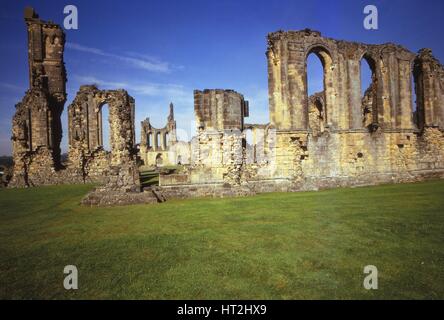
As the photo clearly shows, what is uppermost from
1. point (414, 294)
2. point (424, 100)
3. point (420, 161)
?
point (424, 100)

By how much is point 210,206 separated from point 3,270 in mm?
6108

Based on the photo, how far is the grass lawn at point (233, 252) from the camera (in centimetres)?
377

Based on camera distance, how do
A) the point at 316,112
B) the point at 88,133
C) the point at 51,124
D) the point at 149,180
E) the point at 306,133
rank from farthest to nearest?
the point at 88,133 < the point at 51,124 < the point at 316,112 < the point at 149,180 < the point at 306,133

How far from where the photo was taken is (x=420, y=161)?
52.9 feet

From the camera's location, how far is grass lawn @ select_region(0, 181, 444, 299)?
148 inches

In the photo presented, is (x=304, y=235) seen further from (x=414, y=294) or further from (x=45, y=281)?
(x=45, y=281)

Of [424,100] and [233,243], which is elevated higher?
[424,100]

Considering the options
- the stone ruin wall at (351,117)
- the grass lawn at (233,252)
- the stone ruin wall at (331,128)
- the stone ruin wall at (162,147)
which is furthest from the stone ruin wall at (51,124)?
the stone ruin wall at (162,147)

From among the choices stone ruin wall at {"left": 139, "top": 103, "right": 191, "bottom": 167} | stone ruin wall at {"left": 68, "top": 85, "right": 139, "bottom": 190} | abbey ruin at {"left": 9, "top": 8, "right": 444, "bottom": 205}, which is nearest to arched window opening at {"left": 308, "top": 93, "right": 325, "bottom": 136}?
abbey ruin at {"left": 9, "top": 8, "right": 444, "bottom": 205}

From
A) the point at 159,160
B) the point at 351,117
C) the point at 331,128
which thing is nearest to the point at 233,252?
the point at 331,128

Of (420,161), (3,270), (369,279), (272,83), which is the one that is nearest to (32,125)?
(272,83)

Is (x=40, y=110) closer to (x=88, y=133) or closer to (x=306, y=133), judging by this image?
(x=88, y=133)

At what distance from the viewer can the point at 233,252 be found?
5.09 meters

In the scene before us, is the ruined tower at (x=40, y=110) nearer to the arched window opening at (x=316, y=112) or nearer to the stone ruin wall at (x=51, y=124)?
the stone ruin wall at (x=51, y=124)
